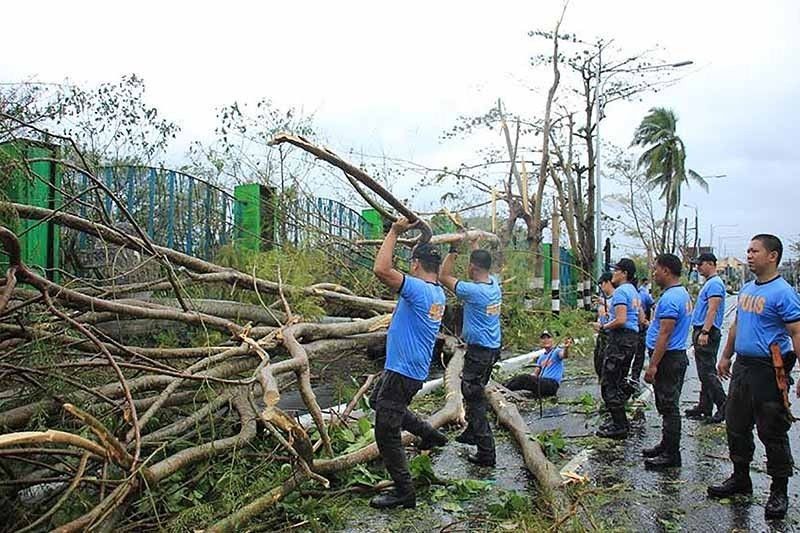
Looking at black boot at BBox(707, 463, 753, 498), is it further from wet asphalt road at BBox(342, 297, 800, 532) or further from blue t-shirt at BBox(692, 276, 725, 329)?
blue t-shirt at BBox(692, 276, 725, 329)

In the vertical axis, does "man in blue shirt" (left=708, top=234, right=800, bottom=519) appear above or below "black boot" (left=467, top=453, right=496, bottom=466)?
above

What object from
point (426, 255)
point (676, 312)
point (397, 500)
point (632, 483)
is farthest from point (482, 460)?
point (676, 312)

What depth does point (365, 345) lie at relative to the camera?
7.74 metres

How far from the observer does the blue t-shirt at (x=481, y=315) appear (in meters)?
6.00

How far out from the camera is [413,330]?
4.95m

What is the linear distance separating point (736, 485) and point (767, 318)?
115cm

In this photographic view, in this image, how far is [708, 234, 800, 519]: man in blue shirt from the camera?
184 inches

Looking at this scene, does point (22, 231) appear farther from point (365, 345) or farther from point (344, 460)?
point (365, 345)

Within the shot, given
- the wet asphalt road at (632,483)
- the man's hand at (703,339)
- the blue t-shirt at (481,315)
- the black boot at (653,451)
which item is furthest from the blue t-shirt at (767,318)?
the man's hand at (703,339)

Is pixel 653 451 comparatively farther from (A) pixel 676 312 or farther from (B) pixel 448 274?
(B) pixel 448 274

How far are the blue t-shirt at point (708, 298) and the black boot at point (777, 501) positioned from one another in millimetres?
2981

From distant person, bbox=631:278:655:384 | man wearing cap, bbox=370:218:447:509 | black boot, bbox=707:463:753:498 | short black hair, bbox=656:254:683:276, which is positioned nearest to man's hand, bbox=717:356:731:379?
black boot, bbox=707:463:753:498

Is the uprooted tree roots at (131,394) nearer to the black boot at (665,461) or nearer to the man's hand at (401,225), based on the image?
the man's hand at (401,225)

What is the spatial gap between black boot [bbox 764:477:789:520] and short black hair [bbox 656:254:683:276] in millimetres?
1951
